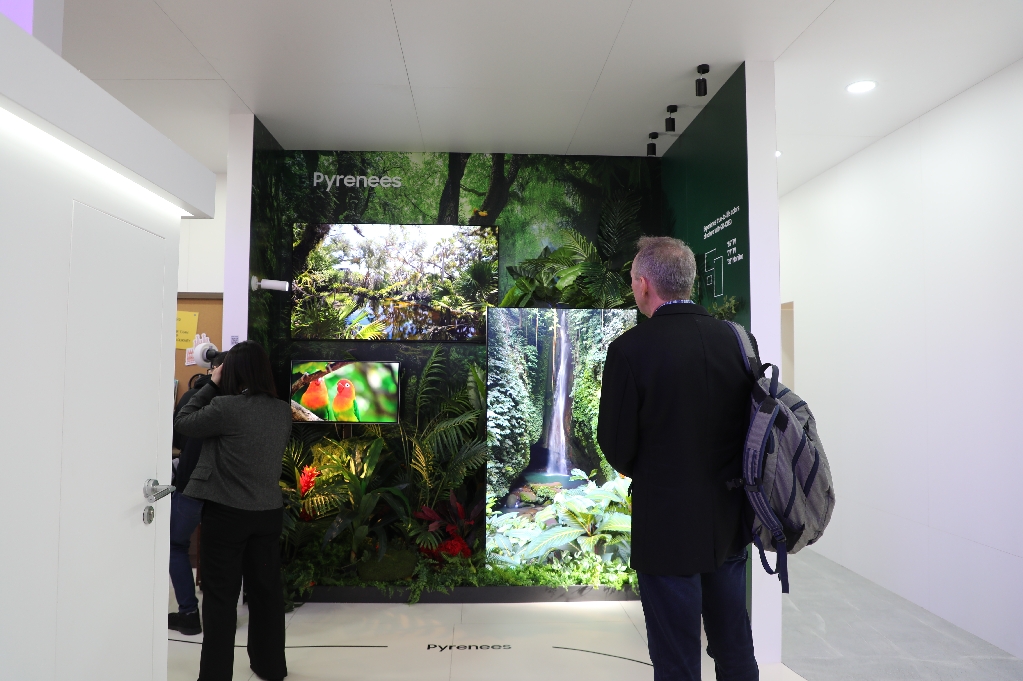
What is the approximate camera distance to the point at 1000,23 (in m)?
3.51

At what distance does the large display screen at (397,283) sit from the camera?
561 centimetres

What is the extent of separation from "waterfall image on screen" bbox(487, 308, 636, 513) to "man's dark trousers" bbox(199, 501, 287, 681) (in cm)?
163

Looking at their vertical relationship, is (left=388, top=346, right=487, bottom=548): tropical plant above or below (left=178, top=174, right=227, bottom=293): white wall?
below

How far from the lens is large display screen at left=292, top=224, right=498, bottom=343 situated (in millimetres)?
5605

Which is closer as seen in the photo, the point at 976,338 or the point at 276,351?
the point at 976,338

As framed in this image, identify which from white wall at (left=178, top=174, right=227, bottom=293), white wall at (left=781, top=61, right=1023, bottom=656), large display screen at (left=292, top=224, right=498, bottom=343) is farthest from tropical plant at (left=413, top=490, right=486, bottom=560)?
white wall at (left=781, top=61, right=1023, bottom=656)

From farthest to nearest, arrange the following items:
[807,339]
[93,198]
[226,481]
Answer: [807,339]
[226,481]
[93,198]

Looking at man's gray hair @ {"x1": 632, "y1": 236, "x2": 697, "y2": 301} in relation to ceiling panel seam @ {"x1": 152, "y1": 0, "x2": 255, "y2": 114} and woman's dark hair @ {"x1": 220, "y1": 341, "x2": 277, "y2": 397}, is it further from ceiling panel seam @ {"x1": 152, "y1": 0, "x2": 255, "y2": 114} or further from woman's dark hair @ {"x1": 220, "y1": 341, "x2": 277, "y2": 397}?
ceiling panel seam @ {"x1": 152, "y1": 0, "x2": 255, "y2": 114}

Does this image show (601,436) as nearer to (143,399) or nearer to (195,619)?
(143,399)

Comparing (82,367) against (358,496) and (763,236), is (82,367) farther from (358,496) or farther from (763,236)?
(763,236)

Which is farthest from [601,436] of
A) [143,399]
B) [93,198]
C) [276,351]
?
[276,351]

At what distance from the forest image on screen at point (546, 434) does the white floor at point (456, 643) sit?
18.4 inches

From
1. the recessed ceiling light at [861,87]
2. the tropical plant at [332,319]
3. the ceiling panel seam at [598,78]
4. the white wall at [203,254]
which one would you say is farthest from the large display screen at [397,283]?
the recessed ceiling light at [861,87]

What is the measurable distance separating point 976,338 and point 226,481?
4259mm
